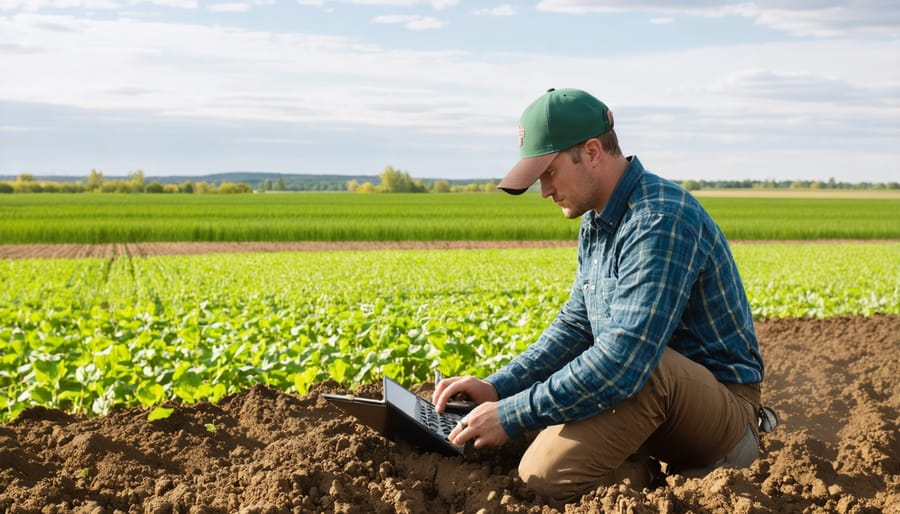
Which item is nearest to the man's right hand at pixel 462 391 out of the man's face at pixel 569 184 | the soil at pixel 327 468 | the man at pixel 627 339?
the man at pixel 627 339

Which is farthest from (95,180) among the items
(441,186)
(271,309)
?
(271,309)

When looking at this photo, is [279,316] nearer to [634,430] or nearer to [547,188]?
[547,188]

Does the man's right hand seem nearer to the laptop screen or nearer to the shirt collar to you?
the laptop screen

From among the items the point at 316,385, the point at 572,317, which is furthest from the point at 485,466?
the point at 316,385

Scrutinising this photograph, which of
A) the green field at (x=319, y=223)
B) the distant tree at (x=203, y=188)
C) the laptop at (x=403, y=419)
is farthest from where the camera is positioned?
the distant tree at (x=203, y=188)

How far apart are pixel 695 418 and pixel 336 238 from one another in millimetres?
34542

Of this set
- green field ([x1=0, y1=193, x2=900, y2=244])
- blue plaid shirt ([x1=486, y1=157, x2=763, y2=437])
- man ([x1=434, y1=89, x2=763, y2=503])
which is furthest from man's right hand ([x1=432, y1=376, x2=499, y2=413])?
green field ([x1=0, y1=193, x2=900, y2=244])

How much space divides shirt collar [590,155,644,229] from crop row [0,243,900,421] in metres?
2.63

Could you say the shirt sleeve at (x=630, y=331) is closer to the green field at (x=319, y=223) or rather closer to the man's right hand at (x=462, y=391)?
the man's right hand at (x=462, y=391)

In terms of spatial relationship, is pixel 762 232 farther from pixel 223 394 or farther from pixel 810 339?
pixel 223 394

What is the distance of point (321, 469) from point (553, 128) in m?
1.60

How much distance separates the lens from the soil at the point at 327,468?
3172mm

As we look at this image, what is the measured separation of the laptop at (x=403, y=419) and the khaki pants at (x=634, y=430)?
378 mm

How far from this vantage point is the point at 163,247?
3228 cm
